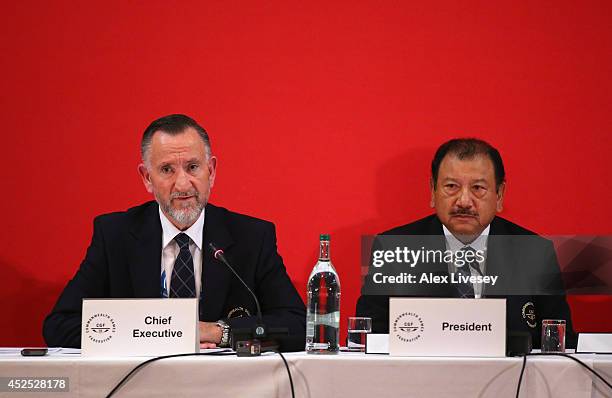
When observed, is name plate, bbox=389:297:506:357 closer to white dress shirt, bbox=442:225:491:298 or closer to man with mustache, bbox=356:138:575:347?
man with mustache, bbox=356:138:575:347

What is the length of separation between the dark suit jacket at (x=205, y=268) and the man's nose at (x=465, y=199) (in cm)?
73

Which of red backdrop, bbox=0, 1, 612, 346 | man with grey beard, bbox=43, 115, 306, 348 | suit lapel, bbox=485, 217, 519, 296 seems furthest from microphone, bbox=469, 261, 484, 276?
red backdrop, bbox=0, 1, 612, 346

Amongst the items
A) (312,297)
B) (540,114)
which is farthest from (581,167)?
(312,297)

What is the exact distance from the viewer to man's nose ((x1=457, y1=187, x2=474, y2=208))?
324cm

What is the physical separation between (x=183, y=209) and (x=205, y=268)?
8.9 inches

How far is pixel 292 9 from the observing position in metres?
3.69

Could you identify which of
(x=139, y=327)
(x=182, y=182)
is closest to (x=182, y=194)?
(x=182, y=182)

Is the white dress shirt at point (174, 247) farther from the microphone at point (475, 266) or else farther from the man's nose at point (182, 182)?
the microphone at point (475, 266)

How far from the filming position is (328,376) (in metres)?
2.00

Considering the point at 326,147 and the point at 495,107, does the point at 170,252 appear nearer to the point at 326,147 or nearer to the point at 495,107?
the point at 326,147

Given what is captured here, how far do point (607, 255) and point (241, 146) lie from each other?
163 cm

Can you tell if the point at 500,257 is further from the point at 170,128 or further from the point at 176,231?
the point at 170,128

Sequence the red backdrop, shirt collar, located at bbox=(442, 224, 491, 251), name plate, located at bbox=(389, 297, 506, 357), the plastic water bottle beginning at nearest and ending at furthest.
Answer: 1. name plate, located at bbox=(389, 297, 506, 357)
2. the plastic water bottle
3. shirt collar, located at bbox=(442, 224, 491, 251)
4. the red backdrop

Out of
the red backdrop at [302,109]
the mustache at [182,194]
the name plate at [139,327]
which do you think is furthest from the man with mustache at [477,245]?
the name plate at [139,327]
